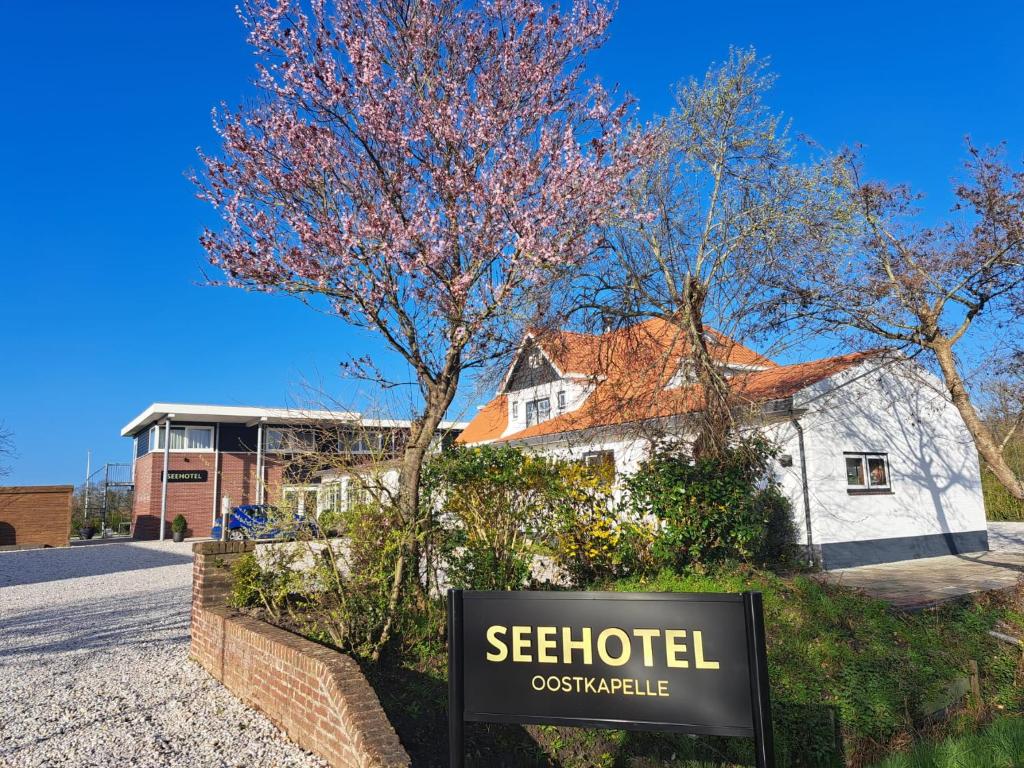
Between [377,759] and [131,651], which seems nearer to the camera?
[377,759]

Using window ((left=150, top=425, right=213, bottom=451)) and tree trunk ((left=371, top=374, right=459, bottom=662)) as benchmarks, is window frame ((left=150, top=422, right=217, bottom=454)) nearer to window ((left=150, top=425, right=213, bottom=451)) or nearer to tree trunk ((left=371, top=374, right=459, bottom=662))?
window ((left=150, top=425, right=213, bottom=451))

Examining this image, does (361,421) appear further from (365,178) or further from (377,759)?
(377,759)

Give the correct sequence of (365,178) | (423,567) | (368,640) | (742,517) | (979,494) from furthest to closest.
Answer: (979,494)
(742,517)
(365,178)
(423,567)
(368,640)

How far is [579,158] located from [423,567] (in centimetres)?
478

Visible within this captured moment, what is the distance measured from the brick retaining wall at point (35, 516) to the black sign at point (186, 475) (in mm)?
4327

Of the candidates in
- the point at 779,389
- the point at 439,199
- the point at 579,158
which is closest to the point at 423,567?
the point at 439,199

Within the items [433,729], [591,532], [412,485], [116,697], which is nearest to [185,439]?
[591,532]

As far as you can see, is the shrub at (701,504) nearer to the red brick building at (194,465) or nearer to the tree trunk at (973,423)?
the tree trunk at (973,423)

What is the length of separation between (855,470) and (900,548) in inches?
73.5

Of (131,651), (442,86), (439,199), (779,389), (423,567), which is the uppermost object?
(442,86)

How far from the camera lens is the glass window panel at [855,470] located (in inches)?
545

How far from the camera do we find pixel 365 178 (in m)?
7.97

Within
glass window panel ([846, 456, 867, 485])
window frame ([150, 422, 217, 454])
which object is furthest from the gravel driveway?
window frame ([150, 422, 217, 454])

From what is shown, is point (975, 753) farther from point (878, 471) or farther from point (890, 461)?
point (890, 461)
